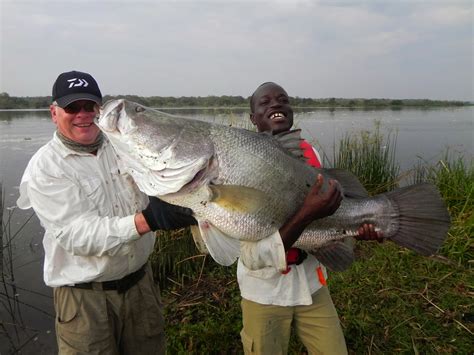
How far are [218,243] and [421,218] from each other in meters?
1.43

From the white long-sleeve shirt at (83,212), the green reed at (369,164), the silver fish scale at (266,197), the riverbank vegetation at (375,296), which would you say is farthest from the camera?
the green reed at (369,164)

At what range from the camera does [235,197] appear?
2160mm

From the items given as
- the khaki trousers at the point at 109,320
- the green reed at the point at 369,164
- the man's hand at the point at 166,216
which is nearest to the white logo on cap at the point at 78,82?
the man's hand at the point at 166,216

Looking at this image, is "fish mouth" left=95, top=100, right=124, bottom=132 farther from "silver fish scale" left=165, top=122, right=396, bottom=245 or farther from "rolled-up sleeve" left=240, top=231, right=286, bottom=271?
"rolled-up sleeve" left=240, top=231, right=286, bottom=271

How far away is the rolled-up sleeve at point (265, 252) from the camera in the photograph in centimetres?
230

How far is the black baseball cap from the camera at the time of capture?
2.71 metres

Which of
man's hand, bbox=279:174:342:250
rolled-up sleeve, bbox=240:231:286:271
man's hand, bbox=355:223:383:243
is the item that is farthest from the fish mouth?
man's hand, bbox=355:223:383:243

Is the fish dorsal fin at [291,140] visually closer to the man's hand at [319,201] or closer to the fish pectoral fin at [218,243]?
the man's hand at [319,201]

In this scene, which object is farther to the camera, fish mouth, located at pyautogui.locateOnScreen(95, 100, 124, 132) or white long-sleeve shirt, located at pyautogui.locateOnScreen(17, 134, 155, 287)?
white long-sleeve shirt, located at pyautogui.locateOnScreen(17, 134, 155, 287)

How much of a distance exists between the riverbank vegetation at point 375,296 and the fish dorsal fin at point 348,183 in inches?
66.5

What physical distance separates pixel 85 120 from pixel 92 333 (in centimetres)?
156

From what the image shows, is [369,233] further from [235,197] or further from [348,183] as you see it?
[235,197]

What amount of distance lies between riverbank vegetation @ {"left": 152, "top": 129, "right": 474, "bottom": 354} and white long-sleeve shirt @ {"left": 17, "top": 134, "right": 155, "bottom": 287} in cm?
164

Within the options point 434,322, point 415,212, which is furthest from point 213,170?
point 434,322
